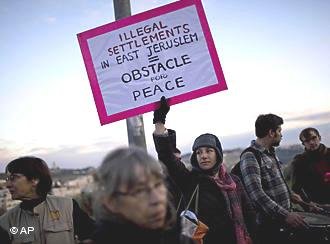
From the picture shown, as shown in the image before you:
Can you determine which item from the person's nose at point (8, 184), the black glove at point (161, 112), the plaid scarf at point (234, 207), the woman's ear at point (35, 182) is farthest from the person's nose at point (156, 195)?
the person's nose at point (8, 184)

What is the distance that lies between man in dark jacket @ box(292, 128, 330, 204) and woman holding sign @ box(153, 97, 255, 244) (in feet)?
6.60

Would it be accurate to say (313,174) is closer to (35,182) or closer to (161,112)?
(161,112)

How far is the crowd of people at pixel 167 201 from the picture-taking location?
→ 58.8 inches

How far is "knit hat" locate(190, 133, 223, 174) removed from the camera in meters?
3.04

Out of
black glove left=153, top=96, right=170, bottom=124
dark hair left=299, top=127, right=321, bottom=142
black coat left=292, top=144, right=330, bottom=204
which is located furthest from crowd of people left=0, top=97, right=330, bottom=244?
dark hair left=299, top=127, right=321, bottom=142

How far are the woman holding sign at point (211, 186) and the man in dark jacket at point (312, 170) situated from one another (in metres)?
2.01

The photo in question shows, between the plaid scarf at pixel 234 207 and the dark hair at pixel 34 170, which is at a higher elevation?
the dark hair at pixel 34 170

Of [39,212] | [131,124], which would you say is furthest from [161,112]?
[39,212]

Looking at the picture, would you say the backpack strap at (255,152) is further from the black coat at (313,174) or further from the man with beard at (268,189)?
the black coat at (313,174)

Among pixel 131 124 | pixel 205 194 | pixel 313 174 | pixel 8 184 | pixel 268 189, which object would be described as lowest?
pixel 313 174

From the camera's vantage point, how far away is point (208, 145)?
303 centimetres

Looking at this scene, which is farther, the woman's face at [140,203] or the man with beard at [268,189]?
the man with beard at [268,189]

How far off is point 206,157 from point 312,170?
2.34 metres

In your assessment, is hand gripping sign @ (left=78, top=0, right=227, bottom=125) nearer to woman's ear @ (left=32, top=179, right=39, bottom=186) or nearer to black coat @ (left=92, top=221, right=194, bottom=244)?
woman's ear @ (left=32, top=179, right=39, bottom=186)
